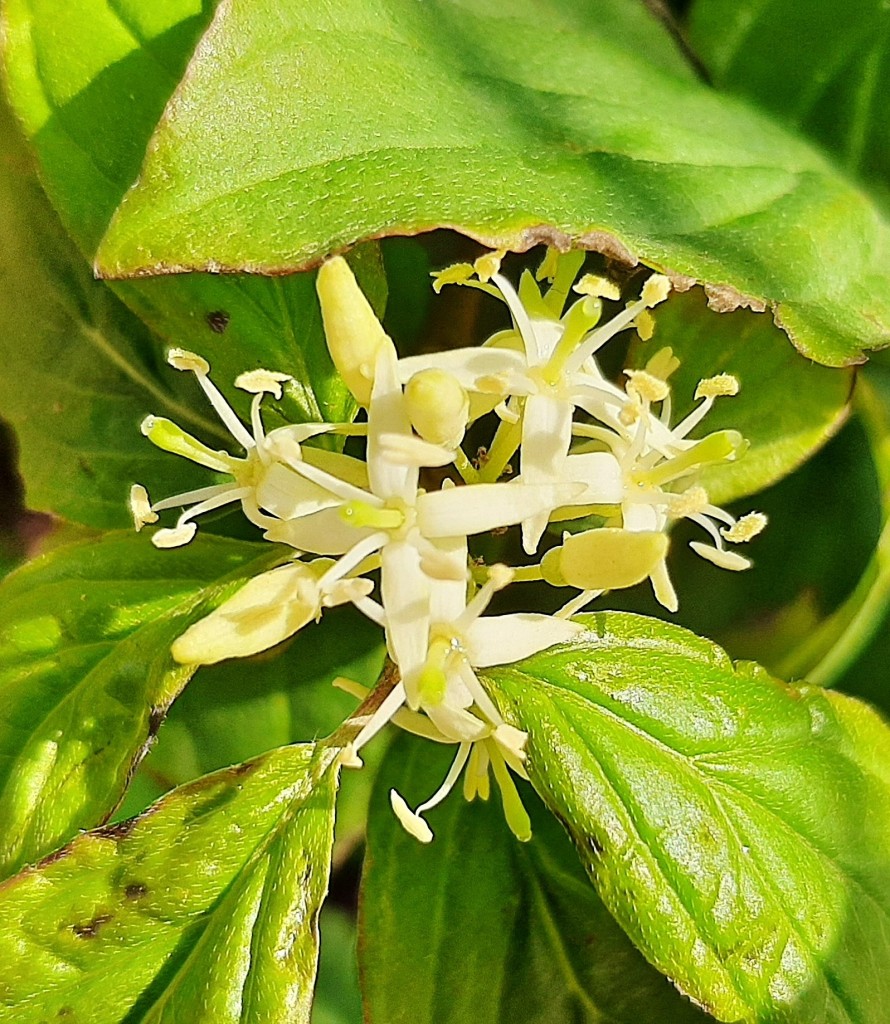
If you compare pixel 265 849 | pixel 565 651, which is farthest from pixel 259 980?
pixel 565 651

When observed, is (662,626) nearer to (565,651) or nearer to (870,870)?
(565,651)

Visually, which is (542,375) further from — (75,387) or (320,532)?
(75,387)

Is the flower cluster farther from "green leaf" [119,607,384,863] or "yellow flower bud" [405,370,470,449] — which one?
"green leaf" [119,607,384,863]

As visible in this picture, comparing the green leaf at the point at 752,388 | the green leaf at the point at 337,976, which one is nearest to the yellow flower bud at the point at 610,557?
the green leaf at the point at 752,388

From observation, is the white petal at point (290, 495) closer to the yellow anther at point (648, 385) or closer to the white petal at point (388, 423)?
the white petal at point (388, 423)

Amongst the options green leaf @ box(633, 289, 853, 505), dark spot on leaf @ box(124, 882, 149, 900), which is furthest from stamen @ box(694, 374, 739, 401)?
dark spot on leaf @ box(124, 882, 149, 900)

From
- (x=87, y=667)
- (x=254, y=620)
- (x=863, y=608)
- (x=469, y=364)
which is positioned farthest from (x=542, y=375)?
(x=863, y=608)
